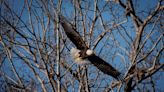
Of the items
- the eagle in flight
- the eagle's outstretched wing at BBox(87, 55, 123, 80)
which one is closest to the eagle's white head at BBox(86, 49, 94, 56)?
the eagle in flight

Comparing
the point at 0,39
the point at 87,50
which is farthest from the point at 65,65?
the point at 0,39

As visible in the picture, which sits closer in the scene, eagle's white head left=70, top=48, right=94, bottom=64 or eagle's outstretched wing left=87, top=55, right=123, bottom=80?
eagle's white head left=70, top=48, right=94, bottom=64

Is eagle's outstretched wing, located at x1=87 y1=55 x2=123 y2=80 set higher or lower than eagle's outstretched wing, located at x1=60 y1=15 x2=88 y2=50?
lower

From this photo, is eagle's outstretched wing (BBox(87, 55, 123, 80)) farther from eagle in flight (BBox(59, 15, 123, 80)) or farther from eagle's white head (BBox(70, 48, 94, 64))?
eagle's white head (BBox(70, 48, 94, 64))

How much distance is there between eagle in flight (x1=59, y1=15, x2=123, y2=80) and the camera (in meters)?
5.21

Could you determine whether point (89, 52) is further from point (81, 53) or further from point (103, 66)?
point (103, 66)

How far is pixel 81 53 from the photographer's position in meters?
5.47

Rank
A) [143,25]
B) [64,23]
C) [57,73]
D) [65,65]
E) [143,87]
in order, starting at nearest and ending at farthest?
[57,73] → [64,23] → [65,65] → [143,25] → [143,87]

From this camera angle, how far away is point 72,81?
5637 mm

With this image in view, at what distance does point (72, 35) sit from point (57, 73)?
1.74 meters

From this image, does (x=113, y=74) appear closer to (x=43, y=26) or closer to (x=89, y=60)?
(x=89, y=60)

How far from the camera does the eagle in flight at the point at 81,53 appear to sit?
5.21 metres

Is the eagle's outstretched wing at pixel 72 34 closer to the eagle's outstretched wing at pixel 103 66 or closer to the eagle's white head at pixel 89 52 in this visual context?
the eagle's white head at pixel 89 52

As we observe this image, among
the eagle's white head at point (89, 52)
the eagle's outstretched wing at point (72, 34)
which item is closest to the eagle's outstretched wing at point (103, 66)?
the eagle's white head at point (89, 52)
